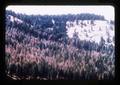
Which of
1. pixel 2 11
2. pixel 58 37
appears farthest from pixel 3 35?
pixel 58 37

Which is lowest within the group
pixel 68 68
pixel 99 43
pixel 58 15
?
pixel 68 68

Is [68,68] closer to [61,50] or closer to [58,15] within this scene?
[61,50]

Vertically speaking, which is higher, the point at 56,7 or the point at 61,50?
the point at 56,7

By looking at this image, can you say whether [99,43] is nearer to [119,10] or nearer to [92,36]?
[92,36]

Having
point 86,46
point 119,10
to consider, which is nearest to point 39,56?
point 86,46

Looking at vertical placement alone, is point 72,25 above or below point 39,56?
above

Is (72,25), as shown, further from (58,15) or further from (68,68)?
(68,68)
